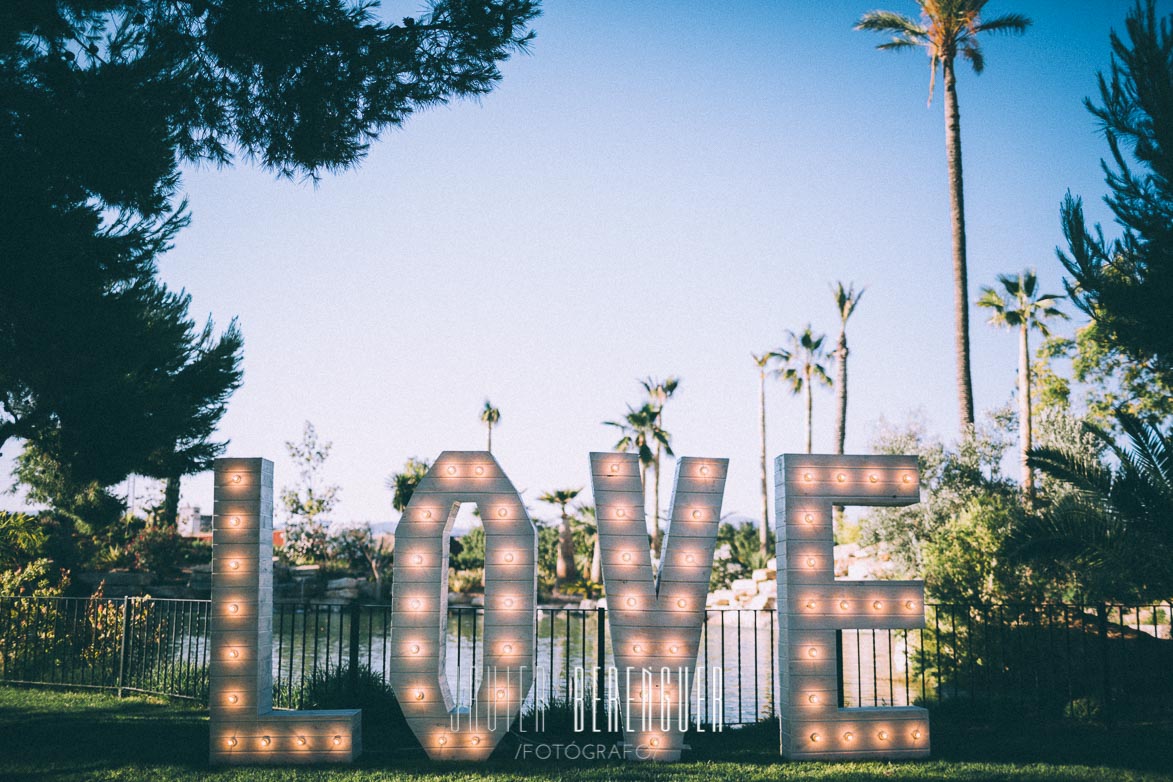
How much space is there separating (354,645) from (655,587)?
12.2 ft

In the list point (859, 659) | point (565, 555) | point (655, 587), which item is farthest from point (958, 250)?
point (565, 555)

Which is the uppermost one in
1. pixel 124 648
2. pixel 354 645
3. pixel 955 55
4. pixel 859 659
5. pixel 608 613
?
pixel 955 55

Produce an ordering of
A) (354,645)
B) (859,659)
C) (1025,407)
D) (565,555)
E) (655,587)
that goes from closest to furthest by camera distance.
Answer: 1. (655,587)
2. (354,645)
3. (859,659)
4. (1025,407)
5. (565,555)

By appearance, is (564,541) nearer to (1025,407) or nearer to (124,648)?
(1025,407)

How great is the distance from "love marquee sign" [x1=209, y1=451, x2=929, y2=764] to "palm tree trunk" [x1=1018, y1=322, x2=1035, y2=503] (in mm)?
9564

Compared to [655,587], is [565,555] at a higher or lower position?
lower

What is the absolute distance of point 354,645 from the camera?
9.25m

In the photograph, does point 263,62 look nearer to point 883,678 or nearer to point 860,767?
point 860,767

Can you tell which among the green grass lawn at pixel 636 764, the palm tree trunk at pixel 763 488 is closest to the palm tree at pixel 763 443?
the palm tree trunk at pixel 763 488

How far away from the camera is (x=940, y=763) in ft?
25.8

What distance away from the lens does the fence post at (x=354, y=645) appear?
9.17m

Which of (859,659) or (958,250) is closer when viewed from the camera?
(859,659)

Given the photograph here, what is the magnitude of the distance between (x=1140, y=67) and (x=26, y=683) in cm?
1962

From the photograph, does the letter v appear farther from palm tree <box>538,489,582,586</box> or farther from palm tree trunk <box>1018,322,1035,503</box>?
palm tree <box>538,489,582,586</box>
